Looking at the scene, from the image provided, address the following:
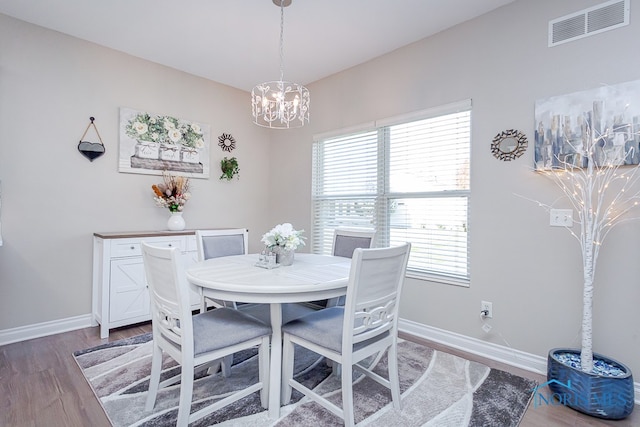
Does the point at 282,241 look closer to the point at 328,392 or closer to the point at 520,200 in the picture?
the point at 328,392

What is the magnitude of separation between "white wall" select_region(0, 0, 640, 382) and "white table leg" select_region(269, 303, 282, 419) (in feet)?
5.41

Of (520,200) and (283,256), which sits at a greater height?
(520,200)

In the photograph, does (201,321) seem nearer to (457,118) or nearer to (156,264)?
(156,264)

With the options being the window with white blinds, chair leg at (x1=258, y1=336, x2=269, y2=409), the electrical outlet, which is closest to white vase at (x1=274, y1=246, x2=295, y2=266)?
chair leg at (x1=258, y1=336, x2=269, y2=409)

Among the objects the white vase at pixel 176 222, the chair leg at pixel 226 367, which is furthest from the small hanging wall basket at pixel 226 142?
the chair leg at pixel 226 367

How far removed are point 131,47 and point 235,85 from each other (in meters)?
1.21


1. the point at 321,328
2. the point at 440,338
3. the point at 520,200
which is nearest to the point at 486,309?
the point at 440,338

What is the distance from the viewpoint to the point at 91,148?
3.04 metres

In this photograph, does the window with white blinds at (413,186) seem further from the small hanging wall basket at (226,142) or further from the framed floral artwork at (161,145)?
the framed floral artwork at (161,145)

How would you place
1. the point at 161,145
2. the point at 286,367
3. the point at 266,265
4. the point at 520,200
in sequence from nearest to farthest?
1. the point at 286,367
2. the point at 266,265
3. the point at 520,200
4. the point at 161,145

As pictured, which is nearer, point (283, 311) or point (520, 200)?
point (283, 311)

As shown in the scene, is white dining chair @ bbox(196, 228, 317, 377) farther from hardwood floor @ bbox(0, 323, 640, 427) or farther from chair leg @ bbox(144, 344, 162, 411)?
hardwood floor @ bbox(0, 323, 640, 427)

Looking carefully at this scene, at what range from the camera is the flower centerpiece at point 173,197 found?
337 cm

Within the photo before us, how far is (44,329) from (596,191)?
4.52m
